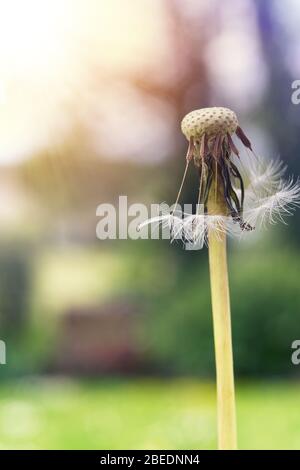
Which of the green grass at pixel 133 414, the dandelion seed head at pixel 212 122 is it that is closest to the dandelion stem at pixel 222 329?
the dandelion seed head at pixel 212 122

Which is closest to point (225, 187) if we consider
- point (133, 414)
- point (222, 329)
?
point (222, 329)

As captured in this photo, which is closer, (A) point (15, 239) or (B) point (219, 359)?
(B) point (219, 359)

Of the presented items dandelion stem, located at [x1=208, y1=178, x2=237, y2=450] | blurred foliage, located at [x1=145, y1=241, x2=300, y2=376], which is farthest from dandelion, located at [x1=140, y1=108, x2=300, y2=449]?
blurred foliage, located at [x1=145, y1=241, x2=300, y2=376]

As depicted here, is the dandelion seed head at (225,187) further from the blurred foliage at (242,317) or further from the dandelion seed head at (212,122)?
the blurred foliage at (242,317)

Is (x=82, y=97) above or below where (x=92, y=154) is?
above

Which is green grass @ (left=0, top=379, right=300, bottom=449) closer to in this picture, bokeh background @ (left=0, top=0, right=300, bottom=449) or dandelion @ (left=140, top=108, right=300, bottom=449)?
bokeh background @ (left=0, top=0, right=300, bottom=449)

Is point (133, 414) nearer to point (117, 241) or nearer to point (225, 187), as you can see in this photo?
point (117, 241)

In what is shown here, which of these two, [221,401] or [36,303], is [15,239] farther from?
[221,401]
